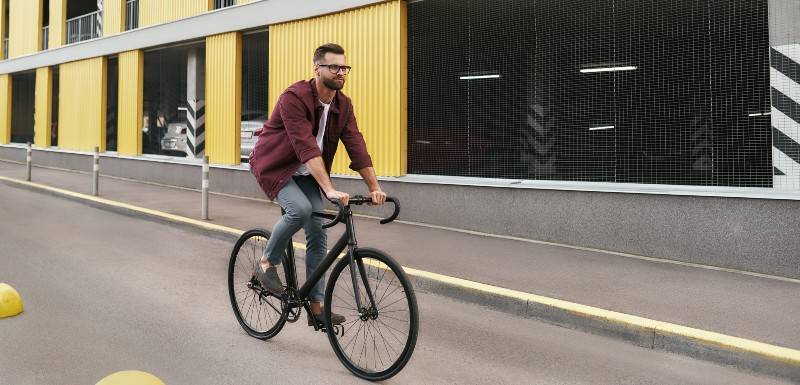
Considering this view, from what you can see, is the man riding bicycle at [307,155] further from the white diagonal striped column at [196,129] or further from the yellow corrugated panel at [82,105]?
the yellow corrugated panel at [82,105]

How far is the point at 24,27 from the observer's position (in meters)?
22.9

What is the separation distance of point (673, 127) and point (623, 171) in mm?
766

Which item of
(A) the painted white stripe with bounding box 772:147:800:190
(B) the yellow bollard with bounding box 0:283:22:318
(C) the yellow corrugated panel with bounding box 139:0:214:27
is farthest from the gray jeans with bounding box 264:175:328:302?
(C) the yellow corrugated panel with bounding box 139:0:214:27

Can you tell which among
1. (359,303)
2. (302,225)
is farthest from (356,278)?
(302,225)

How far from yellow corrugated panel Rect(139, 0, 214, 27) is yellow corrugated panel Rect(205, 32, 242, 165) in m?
0.81

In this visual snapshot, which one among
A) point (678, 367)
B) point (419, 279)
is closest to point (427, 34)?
point (419, 279)

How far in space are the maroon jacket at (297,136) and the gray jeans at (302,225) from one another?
0.34 feet

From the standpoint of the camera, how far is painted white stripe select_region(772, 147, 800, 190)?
6551 mm

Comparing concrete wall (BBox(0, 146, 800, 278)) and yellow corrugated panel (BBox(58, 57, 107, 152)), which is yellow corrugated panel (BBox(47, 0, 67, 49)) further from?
concrete wall (BBox(0, 146, 800, 278))

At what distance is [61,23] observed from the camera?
20344 millimetres

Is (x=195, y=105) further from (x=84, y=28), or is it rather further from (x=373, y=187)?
(x=373, y=187)

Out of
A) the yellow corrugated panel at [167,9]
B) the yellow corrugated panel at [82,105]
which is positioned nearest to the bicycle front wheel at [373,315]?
the yellow corrugated panel at [167,9]

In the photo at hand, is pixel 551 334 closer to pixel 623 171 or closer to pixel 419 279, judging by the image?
pixel 419 279

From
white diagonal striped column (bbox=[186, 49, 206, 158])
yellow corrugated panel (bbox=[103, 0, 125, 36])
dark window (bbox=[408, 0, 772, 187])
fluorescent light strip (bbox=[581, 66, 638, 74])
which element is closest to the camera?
dark window (bbox=[408, 0, 772, 187])
